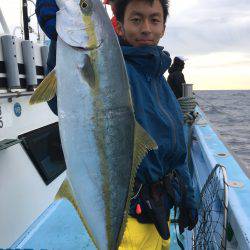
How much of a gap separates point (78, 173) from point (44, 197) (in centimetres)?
286

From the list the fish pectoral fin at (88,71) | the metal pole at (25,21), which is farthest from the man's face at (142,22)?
the metal pole at (25,21)

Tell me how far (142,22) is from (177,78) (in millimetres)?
6736

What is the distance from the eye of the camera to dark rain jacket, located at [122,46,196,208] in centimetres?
211

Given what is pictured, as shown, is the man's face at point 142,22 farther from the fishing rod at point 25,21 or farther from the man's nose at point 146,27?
the fishing rod at point 25,21

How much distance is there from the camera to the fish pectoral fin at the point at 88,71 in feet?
4.80

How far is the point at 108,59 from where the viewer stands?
4.98ft

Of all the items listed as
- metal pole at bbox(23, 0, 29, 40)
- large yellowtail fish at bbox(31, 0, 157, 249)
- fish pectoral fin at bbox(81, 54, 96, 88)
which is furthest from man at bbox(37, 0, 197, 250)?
metal pole at bbox(23, 0, 29, 40)

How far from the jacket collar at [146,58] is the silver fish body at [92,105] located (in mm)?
628

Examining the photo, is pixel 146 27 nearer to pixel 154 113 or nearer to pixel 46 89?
pixel 154 113

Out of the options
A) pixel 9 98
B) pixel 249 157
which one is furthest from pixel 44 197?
pixel 249 157

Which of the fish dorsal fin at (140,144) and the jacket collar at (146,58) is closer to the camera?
the fish dorsal fin at (140,144)

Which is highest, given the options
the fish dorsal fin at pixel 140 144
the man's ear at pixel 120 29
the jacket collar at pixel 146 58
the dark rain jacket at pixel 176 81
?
the man's ear at pixel 120 29

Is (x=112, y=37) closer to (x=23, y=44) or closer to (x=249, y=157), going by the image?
(x=23, y=44)

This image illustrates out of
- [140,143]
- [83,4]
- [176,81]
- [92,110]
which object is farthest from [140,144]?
[176,81]
